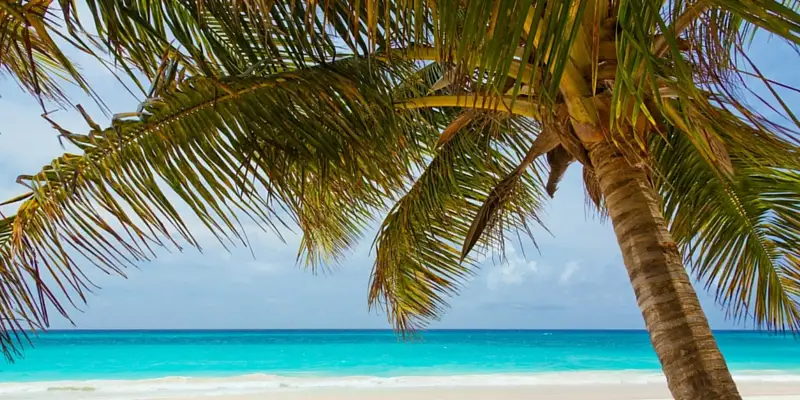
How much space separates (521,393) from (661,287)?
9844mm

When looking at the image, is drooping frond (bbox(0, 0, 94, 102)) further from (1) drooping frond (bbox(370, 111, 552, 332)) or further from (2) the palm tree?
(1) drooping frond (bbox(370, 111, 552, 332))

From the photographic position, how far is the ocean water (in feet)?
46.1

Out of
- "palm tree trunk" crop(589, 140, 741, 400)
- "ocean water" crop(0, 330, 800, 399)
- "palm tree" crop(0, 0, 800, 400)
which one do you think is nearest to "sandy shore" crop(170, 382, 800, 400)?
"ocean water" crop(0, 330, 800, 399)

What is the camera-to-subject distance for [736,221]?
3.77 metres

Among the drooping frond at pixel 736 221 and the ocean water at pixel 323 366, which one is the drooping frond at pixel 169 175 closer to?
the drooping frond at pixel 736 221

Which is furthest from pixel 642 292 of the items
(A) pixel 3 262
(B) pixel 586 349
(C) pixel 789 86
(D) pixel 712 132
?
(B) pixel 586 349

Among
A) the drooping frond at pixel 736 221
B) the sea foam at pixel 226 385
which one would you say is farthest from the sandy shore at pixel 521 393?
the drooping frond at pixel 736 221

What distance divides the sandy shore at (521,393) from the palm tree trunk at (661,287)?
29.3ft

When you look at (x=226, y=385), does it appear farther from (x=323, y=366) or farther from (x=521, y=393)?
(x=323, y=366)

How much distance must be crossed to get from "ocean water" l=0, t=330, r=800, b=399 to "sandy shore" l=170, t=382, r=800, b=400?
45.6 inches

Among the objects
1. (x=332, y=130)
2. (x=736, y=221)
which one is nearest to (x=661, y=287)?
(x=332, y=130)

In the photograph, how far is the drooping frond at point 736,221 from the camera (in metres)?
3.69

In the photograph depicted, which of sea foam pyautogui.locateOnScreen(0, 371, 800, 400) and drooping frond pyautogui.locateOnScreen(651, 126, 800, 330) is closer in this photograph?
drooping frond pyautogui.locateOnScreen(651, 126, 800, 330)

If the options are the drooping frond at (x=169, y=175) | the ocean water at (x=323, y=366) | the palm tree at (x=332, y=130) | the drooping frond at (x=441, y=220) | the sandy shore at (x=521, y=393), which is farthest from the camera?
the ocean water at (x=323, y=366)
